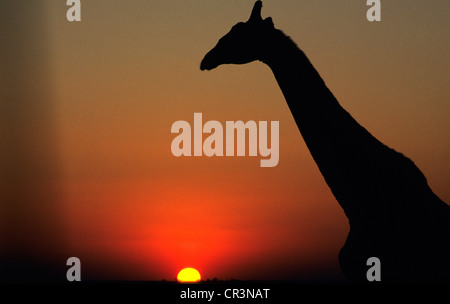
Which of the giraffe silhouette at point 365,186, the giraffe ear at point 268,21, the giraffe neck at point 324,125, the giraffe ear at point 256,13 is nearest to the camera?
the giraffe silhouette at point 365,186

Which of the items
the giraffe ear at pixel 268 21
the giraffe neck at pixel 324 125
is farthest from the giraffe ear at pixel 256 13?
the giraffe neck at pixel 324 125

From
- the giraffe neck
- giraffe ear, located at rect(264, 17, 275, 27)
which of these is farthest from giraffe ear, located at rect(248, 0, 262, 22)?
the giraffe neck

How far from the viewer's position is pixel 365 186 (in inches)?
244

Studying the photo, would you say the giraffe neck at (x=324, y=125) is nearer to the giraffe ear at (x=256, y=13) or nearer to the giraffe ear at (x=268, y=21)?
the giraffe ear at (x=268, y=21)

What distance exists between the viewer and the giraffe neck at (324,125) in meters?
6.31

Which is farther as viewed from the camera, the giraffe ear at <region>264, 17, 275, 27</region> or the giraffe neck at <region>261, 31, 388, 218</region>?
the giraffe ear at <region>264, 17, 275, 27</region>

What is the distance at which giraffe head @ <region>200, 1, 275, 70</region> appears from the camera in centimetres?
702

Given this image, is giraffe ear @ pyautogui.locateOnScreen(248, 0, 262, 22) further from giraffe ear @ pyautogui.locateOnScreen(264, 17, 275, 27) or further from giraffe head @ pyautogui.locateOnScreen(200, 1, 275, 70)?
giraffe ear @ pyautogui.locateOnScreen(264, 17, 275, 27)

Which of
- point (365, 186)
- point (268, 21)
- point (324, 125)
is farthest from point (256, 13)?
point (365, 186)

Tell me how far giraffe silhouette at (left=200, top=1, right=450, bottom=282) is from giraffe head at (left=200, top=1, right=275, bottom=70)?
0.09 metres

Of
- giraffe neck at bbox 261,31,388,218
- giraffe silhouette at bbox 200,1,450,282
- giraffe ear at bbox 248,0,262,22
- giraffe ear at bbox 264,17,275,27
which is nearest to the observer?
giraffe silhouette at bbox 200,1,450,282

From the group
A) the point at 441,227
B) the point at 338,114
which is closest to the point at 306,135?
the point at 338,114
